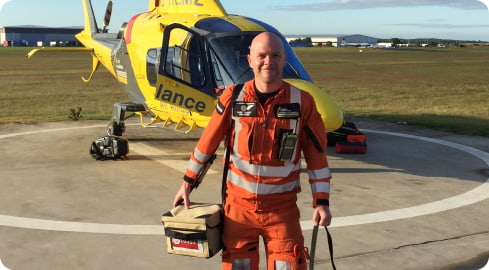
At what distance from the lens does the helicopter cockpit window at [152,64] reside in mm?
10656

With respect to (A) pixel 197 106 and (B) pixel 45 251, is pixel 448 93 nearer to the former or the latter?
(A) pixel 197 106

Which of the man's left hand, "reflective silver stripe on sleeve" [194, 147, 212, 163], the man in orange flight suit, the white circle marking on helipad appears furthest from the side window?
the man's left hand

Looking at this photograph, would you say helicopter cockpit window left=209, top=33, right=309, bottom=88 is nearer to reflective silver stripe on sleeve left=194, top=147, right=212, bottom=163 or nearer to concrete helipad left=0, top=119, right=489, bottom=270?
concrete helipad left=0, top=119, right=489, bottom=270

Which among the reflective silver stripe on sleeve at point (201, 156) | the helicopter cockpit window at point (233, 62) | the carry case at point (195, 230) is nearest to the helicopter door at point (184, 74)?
the helicopter cockpit window at point (233, 62)

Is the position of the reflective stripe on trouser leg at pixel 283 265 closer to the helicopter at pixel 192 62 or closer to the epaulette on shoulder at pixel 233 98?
the epaulette on shoulder at pixel 233 98

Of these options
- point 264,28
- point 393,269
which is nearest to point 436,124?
point 264,28

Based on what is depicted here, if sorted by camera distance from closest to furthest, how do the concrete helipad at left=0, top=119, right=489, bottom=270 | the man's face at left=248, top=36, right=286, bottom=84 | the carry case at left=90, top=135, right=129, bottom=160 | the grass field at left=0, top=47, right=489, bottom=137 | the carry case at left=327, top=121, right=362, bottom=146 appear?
the man's face at left=248, top=36, right=286, bottom=84 → the concrete helipad at left=0, top=119, right=489, bottom=270 → the carry case at left=90, top=135, right=129, bottom=160 → the carry case at left=327, top=121, right=362, bottom=146 → the grass field at left=0, top=47, right=489, bottom=137

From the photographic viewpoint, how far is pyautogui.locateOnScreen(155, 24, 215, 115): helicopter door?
9836 mm

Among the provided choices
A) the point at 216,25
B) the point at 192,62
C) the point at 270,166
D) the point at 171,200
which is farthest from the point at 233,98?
the point at 216,25

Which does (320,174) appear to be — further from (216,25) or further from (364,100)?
(364,100)

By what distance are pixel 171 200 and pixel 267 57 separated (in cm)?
475

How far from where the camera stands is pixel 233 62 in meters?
9.70

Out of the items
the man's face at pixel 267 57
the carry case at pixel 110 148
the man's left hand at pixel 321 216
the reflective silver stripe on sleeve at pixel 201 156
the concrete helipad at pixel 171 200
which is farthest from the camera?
the carry case at pixel 110 148

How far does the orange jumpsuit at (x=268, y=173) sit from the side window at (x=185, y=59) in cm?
578
